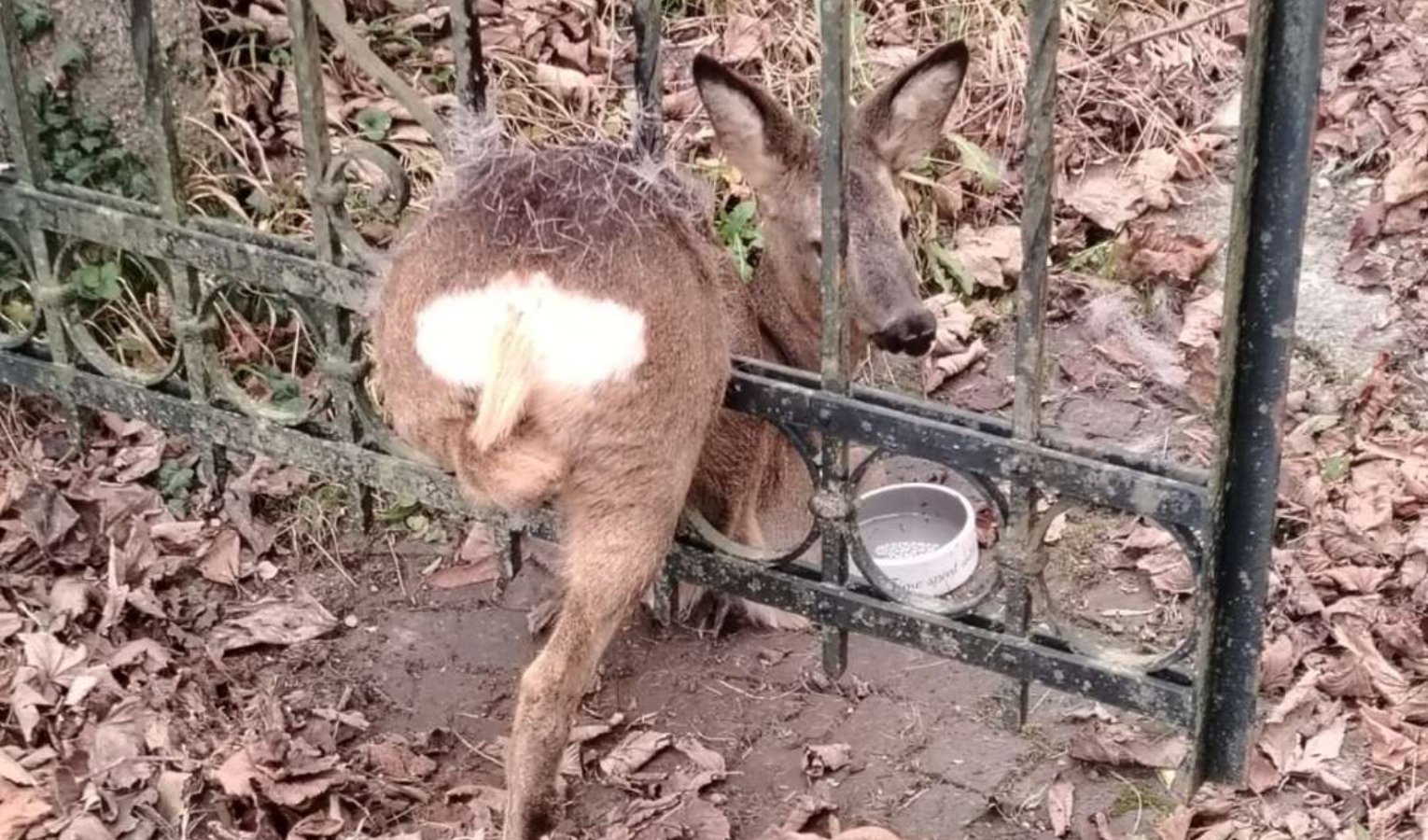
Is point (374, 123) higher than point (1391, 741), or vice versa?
point (374, 123)

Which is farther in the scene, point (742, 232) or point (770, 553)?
point (742, 232)

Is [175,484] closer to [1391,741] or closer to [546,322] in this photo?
[546,322]

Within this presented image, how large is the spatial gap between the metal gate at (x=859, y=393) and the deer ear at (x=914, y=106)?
2.93ft

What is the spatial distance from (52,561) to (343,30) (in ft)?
5.50

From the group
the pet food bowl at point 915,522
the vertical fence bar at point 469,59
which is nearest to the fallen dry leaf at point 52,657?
the vertical fence bar at point 469,59

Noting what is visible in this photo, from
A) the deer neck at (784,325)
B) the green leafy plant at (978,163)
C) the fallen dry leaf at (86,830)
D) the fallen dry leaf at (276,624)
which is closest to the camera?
the fallen dry leaf at (86,830)

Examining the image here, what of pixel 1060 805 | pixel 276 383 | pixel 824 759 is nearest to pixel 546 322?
pixel 824 759

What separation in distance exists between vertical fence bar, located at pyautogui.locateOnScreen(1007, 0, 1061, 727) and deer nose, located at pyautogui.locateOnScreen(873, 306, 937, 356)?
93 centimetres

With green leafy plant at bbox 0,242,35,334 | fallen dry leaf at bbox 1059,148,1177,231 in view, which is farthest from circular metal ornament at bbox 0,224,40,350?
fallen dry leaf at bbox 1059,148,1177,231

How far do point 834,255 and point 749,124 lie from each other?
36.3 inches

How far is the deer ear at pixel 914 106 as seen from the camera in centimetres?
372

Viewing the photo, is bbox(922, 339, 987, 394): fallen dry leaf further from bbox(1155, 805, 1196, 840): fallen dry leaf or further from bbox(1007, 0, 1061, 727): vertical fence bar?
bbox(1007, 0, 1061, 727): vertical fence bar

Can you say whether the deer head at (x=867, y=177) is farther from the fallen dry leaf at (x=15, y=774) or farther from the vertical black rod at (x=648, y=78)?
the fallen dry leaf at (x=15, y=774)

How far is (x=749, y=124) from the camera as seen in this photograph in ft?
12.2
